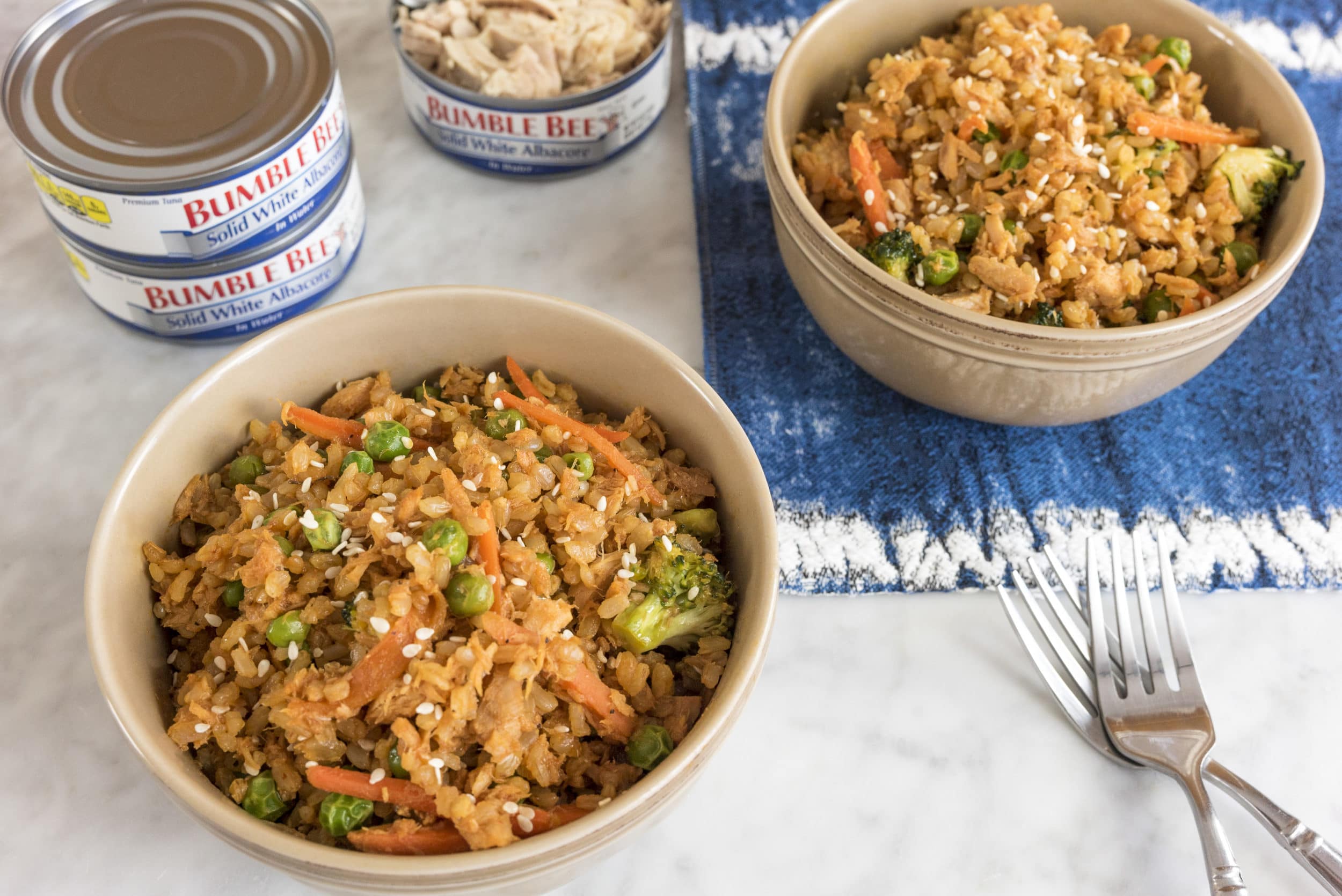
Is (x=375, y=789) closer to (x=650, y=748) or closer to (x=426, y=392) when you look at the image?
(x=650, y=748)

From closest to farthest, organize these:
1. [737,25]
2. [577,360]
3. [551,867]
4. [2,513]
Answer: [551,867] < [577,360] < [2,513] < [737,25]

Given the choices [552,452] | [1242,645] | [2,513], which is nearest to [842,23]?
[552,452]

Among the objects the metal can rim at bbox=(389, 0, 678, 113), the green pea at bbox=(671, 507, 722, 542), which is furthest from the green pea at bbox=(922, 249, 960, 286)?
the metal can rim at bbox=(389, 0, 678, 113)

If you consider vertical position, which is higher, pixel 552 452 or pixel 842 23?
pixel 842 23

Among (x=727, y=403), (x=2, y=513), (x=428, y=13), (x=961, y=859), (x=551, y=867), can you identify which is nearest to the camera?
(x=551, y=867)

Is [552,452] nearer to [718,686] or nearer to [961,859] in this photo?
[718,686]

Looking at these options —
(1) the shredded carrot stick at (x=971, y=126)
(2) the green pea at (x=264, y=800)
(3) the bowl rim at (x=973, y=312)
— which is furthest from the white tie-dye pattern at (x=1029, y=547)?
(2) the green pea at (x=264, y=800)

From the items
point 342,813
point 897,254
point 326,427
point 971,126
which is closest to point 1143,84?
point 971,126

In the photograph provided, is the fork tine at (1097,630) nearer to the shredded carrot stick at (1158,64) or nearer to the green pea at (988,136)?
the green pea at (988,136)
